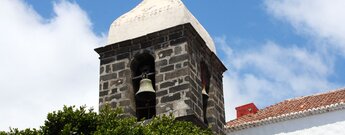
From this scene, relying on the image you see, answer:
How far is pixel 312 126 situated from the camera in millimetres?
14969

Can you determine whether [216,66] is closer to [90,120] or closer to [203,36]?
[203,36]

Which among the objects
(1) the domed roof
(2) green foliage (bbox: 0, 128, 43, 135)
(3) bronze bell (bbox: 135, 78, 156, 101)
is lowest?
(2) green foliage (bbox: 0, 128, 43, 135)

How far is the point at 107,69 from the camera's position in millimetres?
14430

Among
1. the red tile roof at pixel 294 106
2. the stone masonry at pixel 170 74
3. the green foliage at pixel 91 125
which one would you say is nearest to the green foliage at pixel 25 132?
the green foliage at pixel 91 125

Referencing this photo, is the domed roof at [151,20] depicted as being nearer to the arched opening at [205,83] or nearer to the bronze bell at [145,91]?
the arched opening at [205,83]

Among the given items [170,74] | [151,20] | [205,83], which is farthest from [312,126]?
[151,20]

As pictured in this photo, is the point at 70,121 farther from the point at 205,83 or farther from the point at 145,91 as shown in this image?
the point at 205,83

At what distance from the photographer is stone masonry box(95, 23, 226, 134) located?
13273mm

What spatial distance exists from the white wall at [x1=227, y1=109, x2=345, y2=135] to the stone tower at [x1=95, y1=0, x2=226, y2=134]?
1447mm

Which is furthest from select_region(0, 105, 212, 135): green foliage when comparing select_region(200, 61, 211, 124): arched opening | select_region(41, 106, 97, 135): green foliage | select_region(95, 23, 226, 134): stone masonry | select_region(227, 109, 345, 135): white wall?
select_region(227, 109, 345, 135): white wall

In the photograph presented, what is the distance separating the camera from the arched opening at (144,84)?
44.9ft

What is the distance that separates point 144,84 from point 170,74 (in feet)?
1.93

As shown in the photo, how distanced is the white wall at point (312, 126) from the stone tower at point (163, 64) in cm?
145

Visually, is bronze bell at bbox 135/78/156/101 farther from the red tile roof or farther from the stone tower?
the red tile roof
